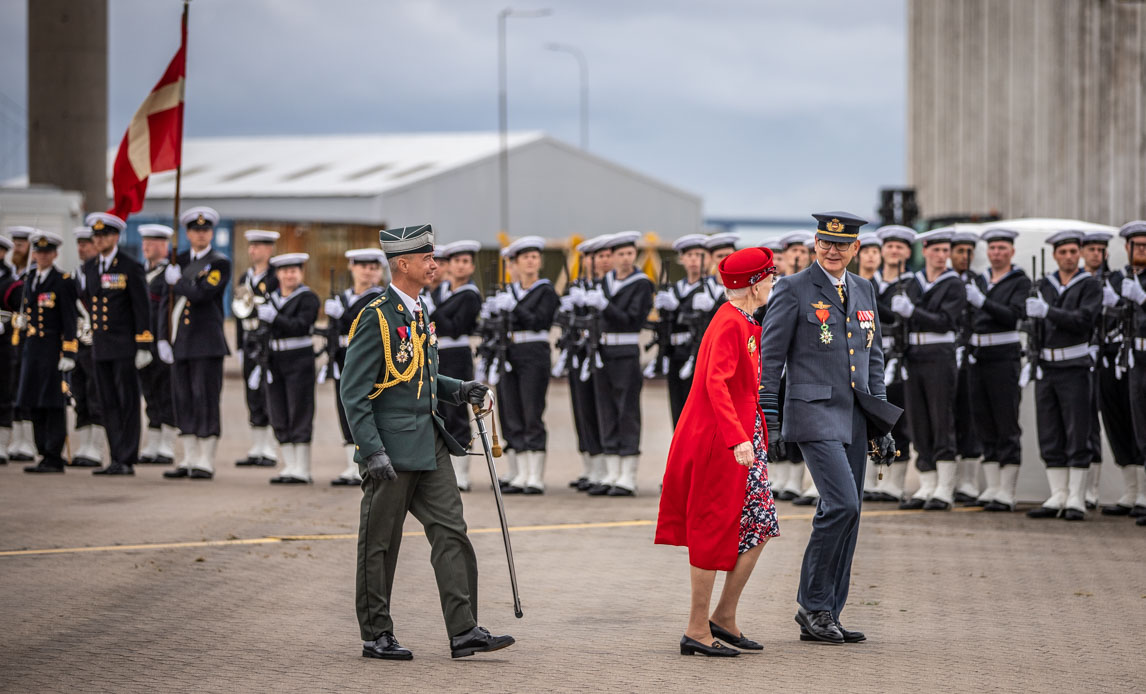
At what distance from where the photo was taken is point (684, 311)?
1292cm

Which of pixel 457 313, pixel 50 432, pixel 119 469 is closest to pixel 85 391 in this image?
pixel 50 432

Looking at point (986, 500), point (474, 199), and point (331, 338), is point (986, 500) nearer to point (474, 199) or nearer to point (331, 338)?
point (331, 338)

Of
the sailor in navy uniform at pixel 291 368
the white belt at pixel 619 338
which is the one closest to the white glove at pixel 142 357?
the sailor in navy uniform at pixel 291 368

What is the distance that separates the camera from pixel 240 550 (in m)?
9.74

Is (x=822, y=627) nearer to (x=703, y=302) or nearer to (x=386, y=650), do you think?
(x=386, y=650)

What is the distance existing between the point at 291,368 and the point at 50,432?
2.41m

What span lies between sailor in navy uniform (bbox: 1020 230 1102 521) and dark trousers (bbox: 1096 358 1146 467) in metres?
0.37

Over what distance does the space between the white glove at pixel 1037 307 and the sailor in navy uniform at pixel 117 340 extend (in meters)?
7.62

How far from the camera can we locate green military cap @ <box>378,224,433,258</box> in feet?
22.9

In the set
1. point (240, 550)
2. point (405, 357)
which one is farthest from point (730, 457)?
point (240, 550)

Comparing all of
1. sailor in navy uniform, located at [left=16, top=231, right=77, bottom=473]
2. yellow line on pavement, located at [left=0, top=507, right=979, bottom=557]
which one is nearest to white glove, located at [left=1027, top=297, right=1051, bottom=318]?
yellow line on pavement, located at [left=0, top=507, right=979, bottom=557]

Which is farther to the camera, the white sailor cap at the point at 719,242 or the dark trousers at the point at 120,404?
the dark trousers at the point at 120,404

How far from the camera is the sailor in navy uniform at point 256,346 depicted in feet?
45.2

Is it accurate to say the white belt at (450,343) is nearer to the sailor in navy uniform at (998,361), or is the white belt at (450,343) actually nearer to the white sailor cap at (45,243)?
the white sailor cap at (45,243)
